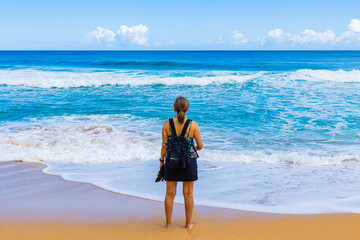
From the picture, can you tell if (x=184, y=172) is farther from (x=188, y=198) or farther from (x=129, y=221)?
(x=129, y=221)

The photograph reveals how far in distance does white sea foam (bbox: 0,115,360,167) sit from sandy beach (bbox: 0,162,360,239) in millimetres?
2287

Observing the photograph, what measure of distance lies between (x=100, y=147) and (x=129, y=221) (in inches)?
163

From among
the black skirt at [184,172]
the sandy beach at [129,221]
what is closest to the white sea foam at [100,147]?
the sandy beach at [129,221]

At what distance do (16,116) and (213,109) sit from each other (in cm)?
785

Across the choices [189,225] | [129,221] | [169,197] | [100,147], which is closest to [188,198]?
[169,197]

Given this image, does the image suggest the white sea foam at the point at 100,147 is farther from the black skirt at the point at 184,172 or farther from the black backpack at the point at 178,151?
the black backpack at the point at 178,151

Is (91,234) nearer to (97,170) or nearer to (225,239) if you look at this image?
(225,239)

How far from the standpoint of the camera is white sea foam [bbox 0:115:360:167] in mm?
7062

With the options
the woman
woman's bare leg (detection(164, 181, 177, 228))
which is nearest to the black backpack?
the woman

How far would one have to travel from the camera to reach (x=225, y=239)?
12.1 ft

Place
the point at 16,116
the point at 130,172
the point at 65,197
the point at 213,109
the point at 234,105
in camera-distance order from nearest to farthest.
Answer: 1. the point at 65,197
2. the point at 130,172
3. the point at 16,116
4. the point at 213,109
5. the point at 234,105

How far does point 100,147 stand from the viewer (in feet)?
26.3

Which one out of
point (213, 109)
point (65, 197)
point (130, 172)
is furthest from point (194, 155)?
point (213, 109)

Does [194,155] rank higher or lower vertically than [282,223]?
higher
